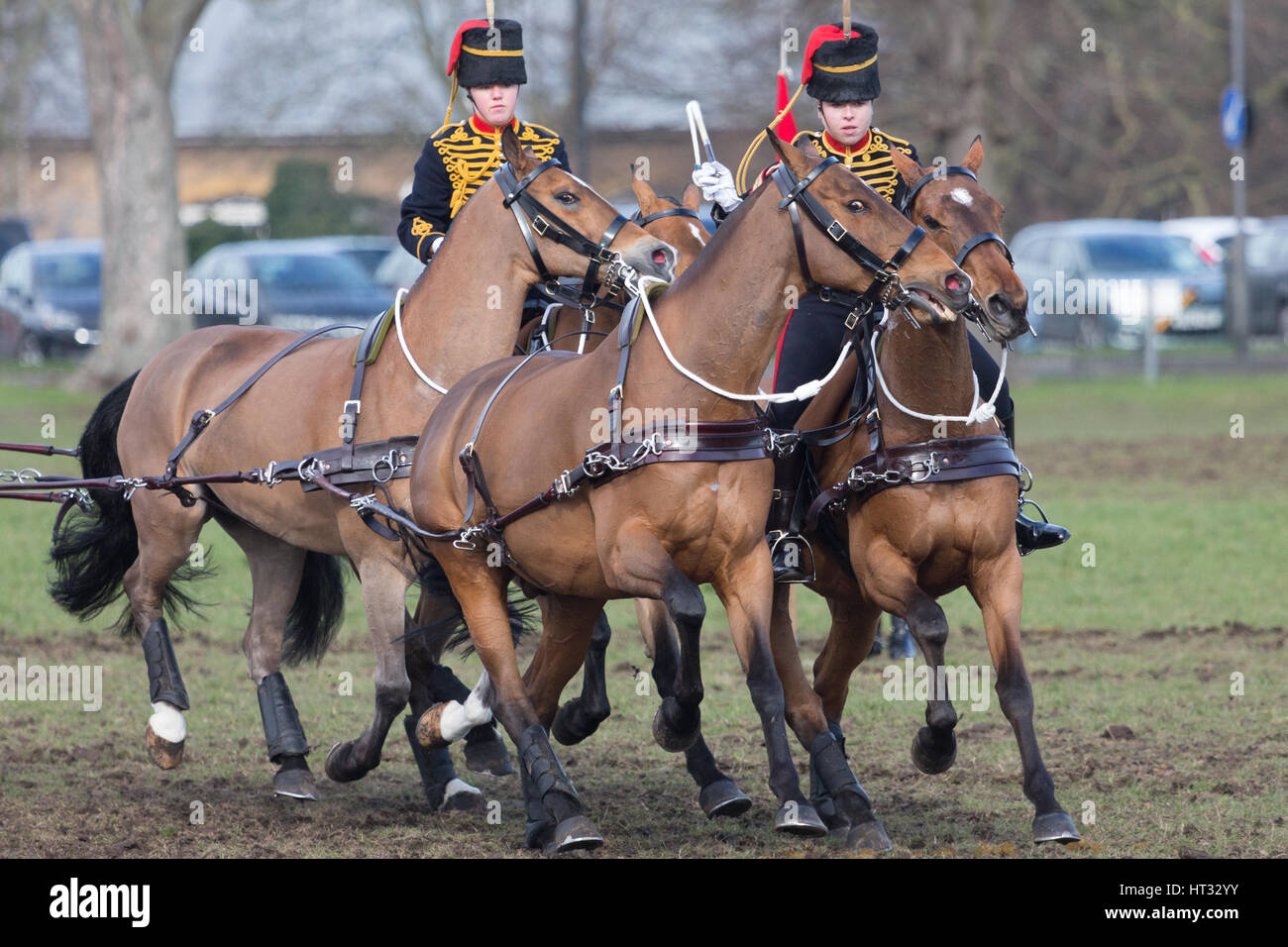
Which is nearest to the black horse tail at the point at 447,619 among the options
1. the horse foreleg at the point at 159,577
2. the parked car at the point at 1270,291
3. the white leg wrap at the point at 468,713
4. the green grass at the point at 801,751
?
the white leg wrap at the point at 468,713

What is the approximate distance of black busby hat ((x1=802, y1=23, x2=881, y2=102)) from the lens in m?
6.49

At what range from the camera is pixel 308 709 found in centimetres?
849

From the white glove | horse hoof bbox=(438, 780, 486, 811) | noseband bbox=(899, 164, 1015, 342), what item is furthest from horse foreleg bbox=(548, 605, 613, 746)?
noseband bbox=(899, 164, 1015, 342)

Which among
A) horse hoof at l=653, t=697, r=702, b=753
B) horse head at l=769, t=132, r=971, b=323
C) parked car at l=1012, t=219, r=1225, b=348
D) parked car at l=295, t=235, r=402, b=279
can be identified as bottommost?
horse hoof at l=653, t=697, r=702, b=753

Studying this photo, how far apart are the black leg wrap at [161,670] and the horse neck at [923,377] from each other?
10.2 feet

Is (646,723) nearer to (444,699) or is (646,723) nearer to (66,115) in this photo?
(444,699)

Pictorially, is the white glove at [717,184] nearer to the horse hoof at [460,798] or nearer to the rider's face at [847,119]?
the rider's face at [847,119]

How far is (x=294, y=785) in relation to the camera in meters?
6.80

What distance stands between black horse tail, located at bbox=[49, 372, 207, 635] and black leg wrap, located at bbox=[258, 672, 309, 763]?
834 millimetres

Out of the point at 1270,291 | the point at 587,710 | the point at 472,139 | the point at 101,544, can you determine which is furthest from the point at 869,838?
the point at 1270,291

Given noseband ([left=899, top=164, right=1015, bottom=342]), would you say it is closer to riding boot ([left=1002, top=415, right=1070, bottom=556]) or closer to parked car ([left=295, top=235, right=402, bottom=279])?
riding boot ([left=1002, top=415, right=1070, bottom=556])

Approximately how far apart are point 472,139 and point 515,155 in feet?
3.03
